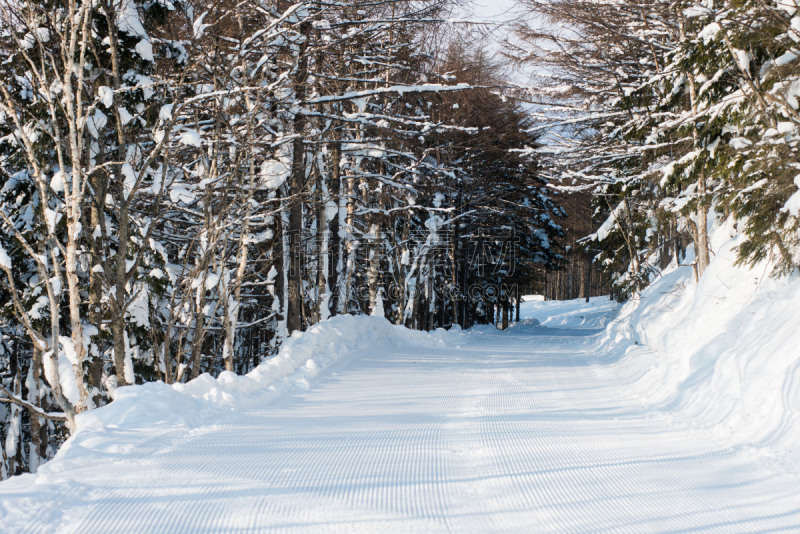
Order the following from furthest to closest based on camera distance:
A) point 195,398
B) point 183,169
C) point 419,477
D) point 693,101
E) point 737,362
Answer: point 693,101 < point 183,169 < point 737,362 < point 195,398 < point 419,477

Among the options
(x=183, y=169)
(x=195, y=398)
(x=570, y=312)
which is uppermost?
(x=183, y=169)

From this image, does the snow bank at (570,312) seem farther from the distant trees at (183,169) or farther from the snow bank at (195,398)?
the snow bank at (195,398)

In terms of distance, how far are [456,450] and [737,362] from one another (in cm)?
352

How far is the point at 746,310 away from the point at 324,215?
9.23 meters

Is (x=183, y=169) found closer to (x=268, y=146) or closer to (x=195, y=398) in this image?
(x=268, y=146)

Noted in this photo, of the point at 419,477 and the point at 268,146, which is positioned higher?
the point at 268,146

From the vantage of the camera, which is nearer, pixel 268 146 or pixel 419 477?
pixel 419 477

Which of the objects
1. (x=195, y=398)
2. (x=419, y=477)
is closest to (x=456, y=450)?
(x=419, y=477)

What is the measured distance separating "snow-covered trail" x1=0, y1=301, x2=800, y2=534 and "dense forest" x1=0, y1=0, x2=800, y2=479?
7.68 ft

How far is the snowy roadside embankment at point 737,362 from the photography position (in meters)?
5.14

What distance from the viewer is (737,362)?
6.48m

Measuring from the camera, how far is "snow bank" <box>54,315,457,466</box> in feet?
15.5

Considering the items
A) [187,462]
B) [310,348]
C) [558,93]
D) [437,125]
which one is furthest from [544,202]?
[187,462]

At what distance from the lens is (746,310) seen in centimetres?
781
